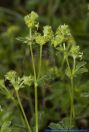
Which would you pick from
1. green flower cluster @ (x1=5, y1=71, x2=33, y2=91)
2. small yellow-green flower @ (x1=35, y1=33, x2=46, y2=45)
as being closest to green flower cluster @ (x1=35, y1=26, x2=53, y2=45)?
small yellow-green flower @ (x1=35, y1=33, x2=46, y2=45)

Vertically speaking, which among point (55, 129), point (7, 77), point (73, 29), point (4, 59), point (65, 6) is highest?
point (65, 6)

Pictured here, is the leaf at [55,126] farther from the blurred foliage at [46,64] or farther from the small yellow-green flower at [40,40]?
the small yellow-green flower at [40,40]

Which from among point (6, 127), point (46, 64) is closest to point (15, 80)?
point (6, 127)

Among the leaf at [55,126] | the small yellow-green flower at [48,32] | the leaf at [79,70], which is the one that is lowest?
the leaf at [55,126]

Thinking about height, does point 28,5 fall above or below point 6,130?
above

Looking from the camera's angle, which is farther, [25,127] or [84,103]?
[84,103]

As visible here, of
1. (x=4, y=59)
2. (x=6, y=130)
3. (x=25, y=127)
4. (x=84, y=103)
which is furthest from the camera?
(x=4, y=59)

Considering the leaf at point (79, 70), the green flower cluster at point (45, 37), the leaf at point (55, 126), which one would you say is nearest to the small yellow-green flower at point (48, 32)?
the green flower cluster at point (45, 37)

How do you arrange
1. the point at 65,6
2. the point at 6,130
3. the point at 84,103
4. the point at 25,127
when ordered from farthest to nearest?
the point at 65,6, the point at 84,103, the point at 25,127, the point at 6,130

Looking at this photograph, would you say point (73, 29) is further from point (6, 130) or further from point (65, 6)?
point (6, 130)

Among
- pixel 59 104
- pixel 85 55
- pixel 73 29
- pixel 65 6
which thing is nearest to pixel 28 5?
pixel 65 6
